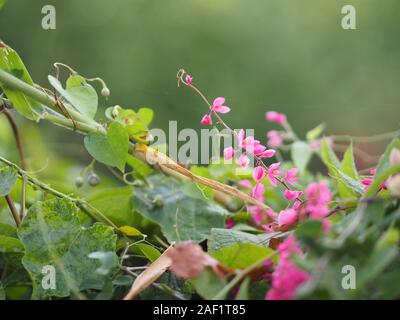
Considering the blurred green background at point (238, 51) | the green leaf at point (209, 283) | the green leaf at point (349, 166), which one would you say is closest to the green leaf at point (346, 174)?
the green leaf at point (349, 166)

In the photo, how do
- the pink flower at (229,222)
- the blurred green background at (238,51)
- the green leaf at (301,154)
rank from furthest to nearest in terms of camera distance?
the blurred green background at (238,51) < the green leaf at (301,154) < the pink flower at (229,222)

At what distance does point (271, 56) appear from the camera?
3406 mm

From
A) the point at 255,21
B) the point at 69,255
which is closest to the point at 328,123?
the point at 255,21

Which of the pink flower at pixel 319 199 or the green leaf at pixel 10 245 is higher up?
the pink flower at pixel 319 199

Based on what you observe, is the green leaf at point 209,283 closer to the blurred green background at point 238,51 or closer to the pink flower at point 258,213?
the pink flower at point 258,213

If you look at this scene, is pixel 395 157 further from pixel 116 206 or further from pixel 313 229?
pixel 116 206

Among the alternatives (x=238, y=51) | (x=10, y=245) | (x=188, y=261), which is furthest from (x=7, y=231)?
(x=238, y=51)

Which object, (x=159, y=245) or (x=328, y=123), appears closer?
(x=159, y=245)

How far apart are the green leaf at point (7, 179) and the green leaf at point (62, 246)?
0.12ft

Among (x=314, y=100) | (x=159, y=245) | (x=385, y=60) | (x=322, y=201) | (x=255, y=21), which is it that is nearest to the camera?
(x=322, y=201)

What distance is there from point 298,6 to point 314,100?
0.79 m

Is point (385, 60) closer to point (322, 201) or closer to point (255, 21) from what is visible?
point (255, 21)

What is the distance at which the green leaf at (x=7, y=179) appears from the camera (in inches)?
20.1

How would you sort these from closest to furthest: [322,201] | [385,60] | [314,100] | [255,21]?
[322,201]
[314,100]
[385,60]
[255,21]
